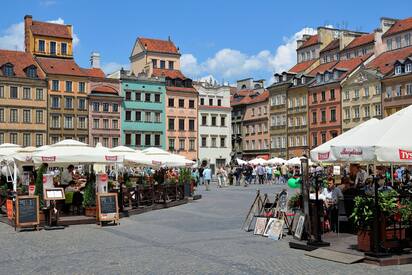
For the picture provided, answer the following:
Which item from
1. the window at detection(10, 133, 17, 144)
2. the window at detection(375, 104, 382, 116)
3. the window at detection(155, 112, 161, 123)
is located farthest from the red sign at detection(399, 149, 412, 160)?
the window at detection(155, 112, 161, 123)

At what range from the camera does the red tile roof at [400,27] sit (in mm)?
65625

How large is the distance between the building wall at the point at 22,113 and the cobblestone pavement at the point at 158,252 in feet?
163

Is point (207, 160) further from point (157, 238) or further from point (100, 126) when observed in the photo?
point (157, 238)

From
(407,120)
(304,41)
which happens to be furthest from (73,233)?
(304,41)

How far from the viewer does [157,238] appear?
46.7 ft

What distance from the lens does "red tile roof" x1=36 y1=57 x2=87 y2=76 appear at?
68000mm

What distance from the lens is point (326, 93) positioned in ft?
229

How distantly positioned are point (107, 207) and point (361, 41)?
195 feet

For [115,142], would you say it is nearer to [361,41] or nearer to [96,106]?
Result: [96,106]

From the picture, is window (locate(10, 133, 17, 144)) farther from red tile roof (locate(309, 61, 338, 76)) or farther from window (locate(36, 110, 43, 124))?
red tile roof (locate(309, 61, 338, 76))

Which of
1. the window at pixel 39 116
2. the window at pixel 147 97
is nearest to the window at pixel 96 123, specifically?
the window at pixel 39 116

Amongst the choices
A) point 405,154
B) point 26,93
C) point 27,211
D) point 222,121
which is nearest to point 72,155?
point 27,211

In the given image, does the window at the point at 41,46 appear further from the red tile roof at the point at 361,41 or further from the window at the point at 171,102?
the red tile roof at the point at 361,41

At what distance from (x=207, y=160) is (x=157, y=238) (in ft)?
214
